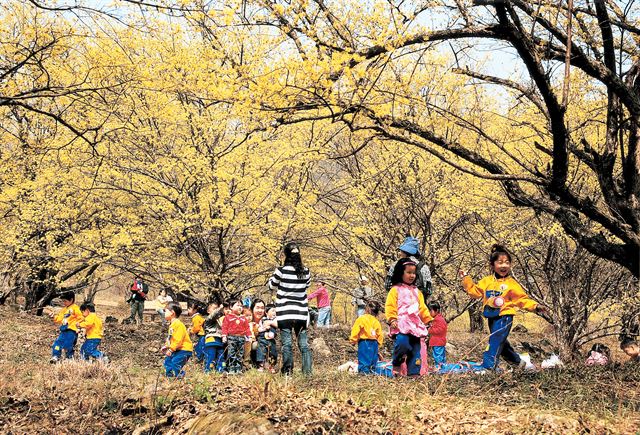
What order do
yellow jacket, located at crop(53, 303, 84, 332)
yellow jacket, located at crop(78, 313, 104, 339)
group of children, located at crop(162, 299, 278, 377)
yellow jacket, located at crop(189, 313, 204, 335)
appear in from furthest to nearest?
1. yellow jacket, located at crop(189, 313, 204, 335)
2. yellow jacket, located at crop(53, 303, 84, 332)
3. yellow jacket, located at crop(78, 313, 104, 339)
4. group of children, located at crop(162, 299, 278, 377)

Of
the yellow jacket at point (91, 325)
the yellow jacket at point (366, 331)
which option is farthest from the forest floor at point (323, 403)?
the yellow jacket at point (91, 325)

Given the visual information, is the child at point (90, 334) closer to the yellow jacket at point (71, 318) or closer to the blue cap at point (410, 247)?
the yellow jacket at point (71, 318)

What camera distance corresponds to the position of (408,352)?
6.73m

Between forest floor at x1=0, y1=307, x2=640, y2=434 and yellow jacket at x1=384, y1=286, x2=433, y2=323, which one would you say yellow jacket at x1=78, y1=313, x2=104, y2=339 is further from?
yellow jacket at x1=384, y1=286, x2=433, y2=323

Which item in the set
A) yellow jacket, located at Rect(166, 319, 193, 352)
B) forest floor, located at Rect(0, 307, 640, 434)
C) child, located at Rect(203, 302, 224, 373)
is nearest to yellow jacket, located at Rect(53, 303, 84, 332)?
child, located at Rect(203, 302, 224, 373)

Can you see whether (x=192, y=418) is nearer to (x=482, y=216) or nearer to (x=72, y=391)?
(x=72, y=391)

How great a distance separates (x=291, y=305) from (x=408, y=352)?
5.19 feet

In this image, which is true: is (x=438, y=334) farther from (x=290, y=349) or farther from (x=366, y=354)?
(x=290, y=349)

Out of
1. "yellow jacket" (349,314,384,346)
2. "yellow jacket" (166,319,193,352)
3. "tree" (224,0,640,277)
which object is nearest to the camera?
"tree" (224,0,640,277)

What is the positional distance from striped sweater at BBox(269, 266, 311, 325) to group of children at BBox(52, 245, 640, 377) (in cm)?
83

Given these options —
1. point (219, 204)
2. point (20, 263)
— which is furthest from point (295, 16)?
point (20, 263)

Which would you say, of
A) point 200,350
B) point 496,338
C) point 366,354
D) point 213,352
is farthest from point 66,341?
point 496,338

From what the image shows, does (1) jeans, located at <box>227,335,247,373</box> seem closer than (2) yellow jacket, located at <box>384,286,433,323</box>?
No

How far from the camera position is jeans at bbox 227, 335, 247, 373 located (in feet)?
29.2
